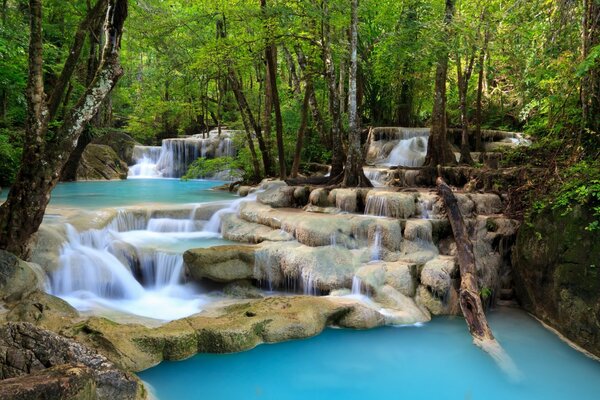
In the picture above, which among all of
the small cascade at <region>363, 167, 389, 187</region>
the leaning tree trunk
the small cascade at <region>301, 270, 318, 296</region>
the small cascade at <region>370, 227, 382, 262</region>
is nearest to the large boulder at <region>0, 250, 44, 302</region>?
the leaning tree trunk

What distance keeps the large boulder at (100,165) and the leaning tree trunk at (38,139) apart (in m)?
13.2

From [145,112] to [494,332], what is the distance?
79.4ft

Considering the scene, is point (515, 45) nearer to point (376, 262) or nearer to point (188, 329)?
point (376, 262)

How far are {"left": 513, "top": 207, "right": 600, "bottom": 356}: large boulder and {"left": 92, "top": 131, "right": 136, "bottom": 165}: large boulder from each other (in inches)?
812

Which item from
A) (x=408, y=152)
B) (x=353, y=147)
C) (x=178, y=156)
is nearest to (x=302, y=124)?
(x=353, y=147)

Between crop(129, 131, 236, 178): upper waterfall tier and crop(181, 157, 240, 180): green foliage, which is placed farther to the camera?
crop(129, 131, 236, 178): upper waterfall tier

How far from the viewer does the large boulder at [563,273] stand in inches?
207

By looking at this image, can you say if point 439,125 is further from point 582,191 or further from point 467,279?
point 467,279

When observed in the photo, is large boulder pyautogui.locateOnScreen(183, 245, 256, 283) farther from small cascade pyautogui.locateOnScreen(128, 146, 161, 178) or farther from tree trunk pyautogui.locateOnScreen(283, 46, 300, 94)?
Answer: small cascade pyautogui.locateOnScreen(128, 146, 161, 178)

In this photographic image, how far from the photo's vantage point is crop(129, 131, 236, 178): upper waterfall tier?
2173cm

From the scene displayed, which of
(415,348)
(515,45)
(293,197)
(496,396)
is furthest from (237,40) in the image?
(496,396)

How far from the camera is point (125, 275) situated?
6.95 metres

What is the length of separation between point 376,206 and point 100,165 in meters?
15.3

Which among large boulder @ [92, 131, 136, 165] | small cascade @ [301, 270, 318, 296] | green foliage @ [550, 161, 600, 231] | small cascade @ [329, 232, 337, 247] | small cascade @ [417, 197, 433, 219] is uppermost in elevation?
large boulder @ [92, 131, 136, 165]
